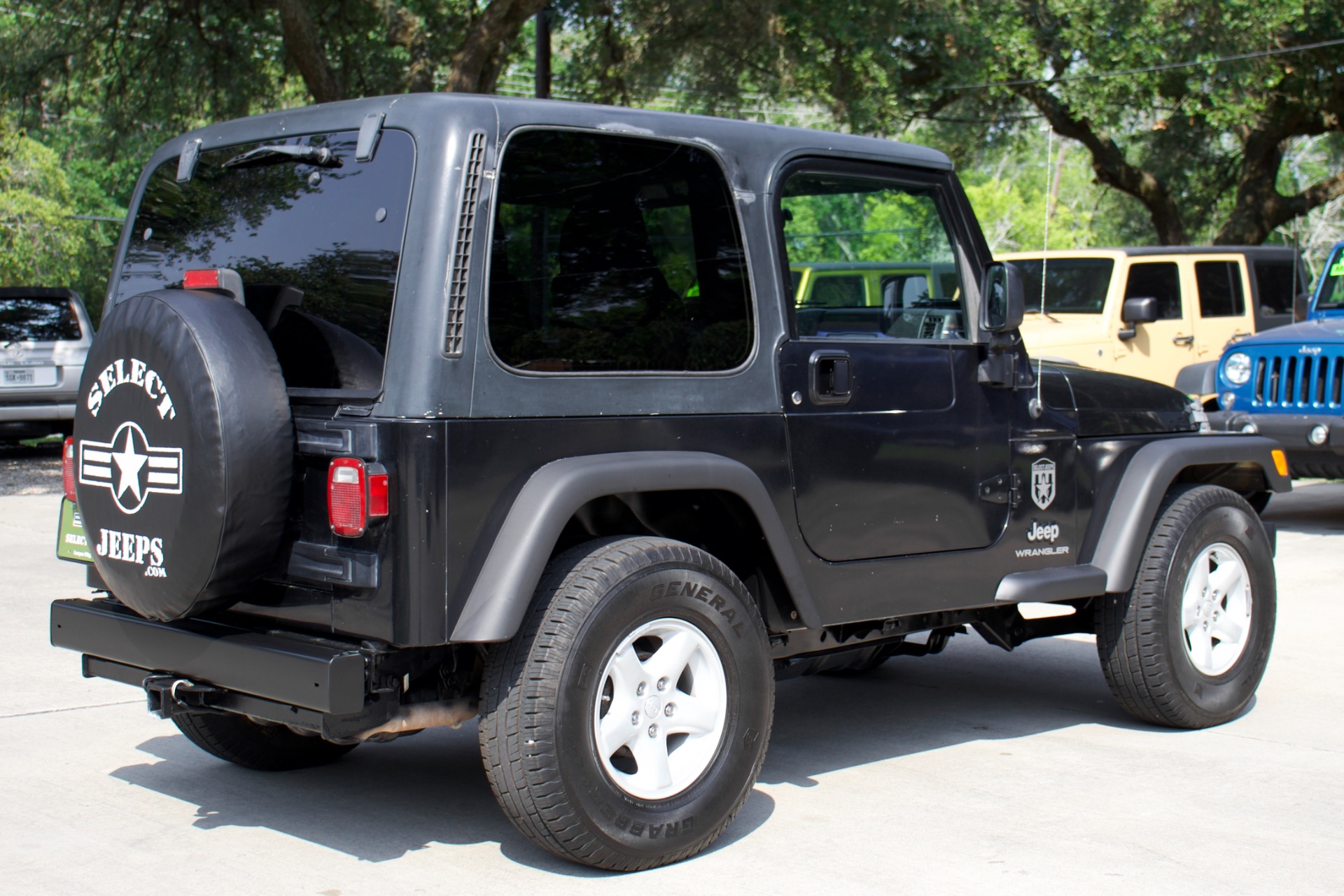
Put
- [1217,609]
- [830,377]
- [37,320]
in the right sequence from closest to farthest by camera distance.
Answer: [830,377], [1217,609], [37,320]

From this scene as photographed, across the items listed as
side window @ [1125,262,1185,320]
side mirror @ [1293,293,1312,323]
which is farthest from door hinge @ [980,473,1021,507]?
side window @ [1125,262,1185,320]

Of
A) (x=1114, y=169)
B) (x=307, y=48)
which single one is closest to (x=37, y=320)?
(x=307, y=48)

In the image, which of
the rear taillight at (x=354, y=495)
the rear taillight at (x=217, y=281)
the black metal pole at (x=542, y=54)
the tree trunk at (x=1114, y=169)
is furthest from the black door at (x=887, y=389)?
the tree trunk at (x=1114, y=169)

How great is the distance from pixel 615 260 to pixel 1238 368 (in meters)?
8.61

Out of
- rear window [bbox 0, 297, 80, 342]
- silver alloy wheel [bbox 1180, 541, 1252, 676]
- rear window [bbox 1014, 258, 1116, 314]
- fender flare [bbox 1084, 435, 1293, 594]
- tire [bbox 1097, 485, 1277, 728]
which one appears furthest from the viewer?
rear window [bbox 0, 297, 80, 342]

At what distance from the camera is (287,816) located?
4461 mm

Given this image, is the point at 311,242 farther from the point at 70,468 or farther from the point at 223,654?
the point at 223,654

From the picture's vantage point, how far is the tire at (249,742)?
4.79 m

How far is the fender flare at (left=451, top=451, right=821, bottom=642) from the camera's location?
11.8ft

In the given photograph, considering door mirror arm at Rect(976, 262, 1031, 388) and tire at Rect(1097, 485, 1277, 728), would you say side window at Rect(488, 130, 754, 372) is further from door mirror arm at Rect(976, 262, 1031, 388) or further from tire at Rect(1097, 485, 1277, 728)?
tire at Rect(1097, 485, 1277, 728)

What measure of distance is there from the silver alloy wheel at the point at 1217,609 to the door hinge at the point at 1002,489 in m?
0.87

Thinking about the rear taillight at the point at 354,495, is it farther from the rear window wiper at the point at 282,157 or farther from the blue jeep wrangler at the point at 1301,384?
the blue jeep wrangler at the point at 1301,384

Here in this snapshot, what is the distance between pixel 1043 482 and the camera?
5078 mm

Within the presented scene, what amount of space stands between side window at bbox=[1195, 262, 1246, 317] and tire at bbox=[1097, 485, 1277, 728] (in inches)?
329
